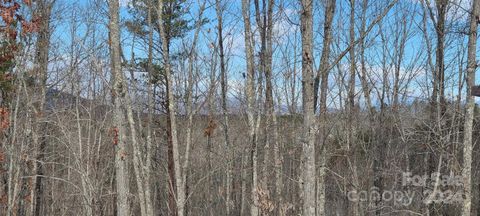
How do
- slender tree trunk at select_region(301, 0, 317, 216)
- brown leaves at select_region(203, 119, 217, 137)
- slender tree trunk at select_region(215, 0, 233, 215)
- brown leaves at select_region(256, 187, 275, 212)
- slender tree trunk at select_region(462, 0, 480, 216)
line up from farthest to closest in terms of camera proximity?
brown leaves at select_region(203, 119, 217, 137) → slender tree trunk at select_region(215, 0, 233, 215) → brown leaves at select_region(256, 187, 275, 212) → slender tree trunk at select_region(462, 0, 480, 216) → slender tree trunk at select_region(301, 0, 317, 216)

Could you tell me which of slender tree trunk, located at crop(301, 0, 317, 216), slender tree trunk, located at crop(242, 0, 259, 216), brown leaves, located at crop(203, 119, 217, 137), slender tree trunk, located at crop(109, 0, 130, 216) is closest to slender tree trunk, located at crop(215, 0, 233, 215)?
brown leaves, located at crop(203, 119, 217, 137)

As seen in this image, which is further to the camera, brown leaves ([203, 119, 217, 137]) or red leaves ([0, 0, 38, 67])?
brown leaves ([203, 119, 217, 137])

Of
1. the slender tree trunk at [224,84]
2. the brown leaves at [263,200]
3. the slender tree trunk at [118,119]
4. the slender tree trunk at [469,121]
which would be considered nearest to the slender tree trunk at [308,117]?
the slender tree trunk at [118,119]

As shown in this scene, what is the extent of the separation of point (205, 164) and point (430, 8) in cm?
1023

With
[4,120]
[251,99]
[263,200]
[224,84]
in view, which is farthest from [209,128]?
[4,120]

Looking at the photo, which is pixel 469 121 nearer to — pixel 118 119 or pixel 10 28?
pixel 118 119

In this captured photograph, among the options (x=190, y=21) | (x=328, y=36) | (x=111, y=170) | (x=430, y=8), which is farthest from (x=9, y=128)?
(x=430, y=8)

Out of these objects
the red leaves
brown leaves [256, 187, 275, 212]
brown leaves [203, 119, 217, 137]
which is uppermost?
the red leaves

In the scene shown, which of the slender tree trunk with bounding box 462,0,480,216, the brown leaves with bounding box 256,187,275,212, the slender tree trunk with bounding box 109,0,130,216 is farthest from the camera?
the brown leaves with bounding box 256,187,275,212

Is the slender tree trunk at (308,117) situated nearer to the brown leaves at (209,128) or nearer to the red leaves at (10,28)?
the red leaves at (10,28)

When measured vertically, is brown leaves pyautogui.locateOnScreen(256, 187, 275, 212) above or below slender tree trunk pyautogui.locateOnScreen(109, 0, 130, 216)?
below

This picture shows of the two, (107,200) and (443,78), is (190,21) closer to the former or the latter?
(107,200)

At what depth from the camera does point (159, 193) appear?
18.1 metres

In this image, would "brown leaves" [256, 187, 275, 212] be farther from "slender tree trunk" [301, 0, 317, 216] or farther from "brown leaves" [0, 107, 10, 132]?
"brown leaves" [0, 107, 10, 132]
